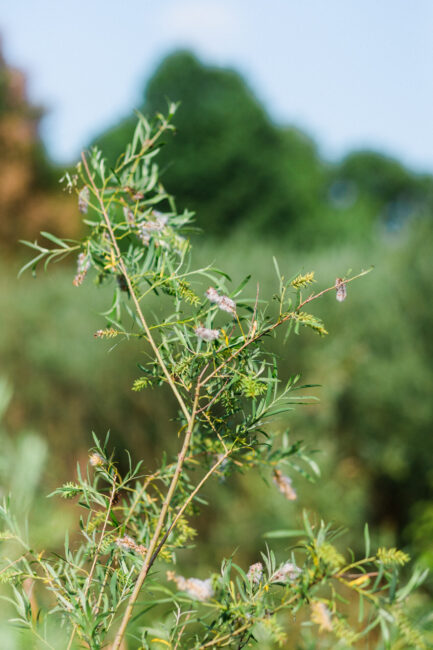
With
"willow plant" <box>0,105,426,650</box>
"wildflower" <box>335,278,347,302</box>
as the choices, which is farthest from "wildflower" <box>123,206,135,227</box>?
"wildflower" <box>335,278,347,302</box>

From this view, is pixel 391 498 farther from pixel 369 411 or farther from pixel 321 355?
pixel 321 355

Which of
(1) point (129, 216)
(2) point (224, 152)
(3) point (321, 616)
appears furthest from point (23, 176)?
(3) point (321, 616)

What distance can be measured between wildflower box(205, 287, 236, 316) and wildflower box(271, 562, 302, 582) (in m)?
0.23

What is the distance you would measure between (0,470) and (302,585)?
38 centimetres

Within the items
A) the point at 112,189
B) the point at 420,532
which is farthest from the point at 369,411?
the point at 112,189

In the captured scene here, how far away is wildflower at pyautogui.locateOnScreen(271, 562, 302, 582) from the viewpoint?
0.51 meters

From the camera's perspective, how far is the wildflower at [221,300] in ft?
1.89

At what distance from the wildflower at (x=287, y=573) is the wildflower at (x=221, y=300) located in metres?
0.23

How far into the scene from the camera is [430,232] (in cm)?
600

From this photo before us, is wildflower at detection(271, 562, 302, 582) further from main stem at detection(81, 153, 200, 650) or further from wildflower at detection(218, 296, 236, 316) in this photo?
wildflower at detection(218, 296, 236, 316)

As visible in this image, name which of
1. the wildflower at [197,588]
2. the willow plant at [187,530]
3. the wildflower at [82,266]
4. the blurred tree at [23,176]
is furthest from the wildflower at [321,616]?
the blurred tree at [23,176]

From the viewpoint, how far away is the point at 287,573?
522 millimetres

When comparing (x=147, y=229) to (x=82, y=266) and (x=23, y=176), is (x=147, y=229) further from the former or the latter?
(x=23, y=176)

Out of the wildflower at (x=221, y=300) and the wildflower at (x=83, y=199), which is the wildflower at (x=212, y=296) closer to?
the wildflower at (x=221, y=300)
